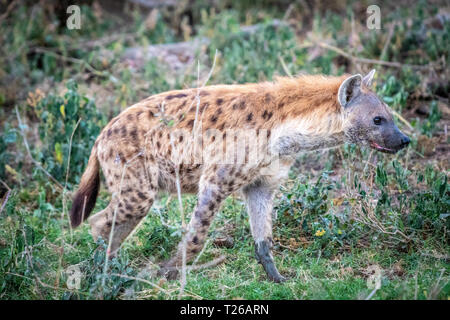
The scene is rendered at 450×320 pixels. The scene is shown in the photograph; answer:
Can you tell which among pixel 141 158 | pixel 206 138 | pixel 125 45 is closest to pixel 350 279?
pixel 206 138

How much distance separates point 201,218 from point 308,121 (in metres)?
0.89

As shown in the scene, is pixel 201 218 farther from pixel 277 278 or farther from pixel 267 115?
pixel 267 115

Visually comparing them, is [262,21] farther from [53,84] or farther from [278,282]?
[278,282]

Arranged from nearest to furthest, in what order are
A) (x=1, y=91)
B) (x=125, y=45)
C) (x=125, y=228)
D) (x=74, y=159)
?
1. (x=125, y=228)
2. (x=74, y=159)
3. (x=1, y=91)
4. (x=125, y=45)

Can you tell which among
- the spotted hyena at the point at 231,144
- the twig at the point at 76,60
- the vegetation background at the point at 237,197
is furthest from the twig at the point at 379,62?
the twig at the point at 76,60

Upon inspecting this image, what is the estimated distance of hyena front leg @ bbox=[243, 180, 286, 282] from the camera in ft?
12.3

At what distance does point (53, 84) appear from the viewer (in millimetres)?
6520

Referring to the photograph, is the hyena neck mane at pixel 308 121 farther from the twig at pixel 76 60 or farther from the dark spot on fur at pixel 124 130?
the twig at pixel 76 60

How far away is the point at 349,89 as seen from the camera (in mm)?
3645

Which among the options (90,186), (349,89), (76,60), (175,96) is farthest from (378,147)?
(76,60)

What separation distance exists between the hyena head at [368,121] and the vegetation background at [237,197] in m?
0.41

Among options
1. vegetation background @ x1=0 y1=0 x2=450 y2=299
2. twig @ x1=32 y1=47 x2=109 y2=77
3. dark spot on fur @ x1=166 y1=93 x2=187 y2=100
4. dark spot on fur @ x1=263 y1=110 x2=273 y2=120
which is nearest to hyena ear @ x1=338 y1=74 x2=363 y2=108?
dark spot on fur @ x1=263 y1=110 x2=273 y2=120

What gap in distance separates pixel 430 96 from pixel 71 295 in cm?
408
